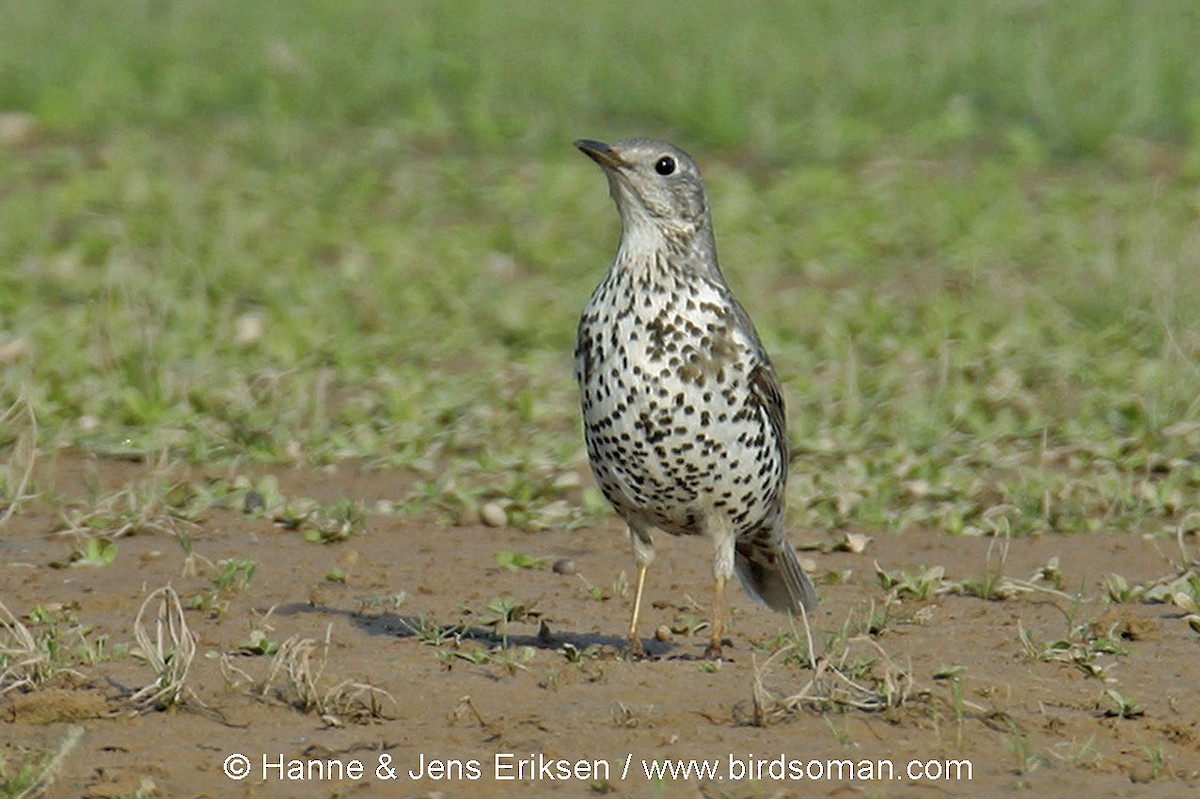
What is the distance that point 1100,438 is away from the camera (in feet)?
28.1

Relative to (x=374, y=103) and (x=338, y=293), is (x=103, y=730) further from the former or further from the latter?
(x=374, y=103)

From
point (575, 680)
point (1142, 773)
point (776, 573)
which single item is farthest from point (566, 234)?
point (1142, 773)

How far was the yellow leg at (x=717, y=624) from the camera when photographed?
6.14 metres

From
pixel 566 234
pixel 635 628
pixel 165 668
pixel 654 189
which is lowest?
pixel 566 234

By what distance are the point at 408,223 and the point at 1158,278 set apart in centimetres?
406

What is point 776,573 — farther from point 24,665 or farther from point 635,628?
point 24,665

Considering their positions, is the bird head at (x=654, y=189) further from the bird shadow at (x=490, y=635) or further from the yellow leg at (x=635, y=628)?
the bird shadow at (x=490, y=635)

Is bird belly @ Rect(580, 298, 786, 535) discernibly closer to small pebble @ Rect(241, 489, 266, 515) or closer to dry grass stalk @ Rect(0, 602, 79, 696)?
dry grass stalk @ Rect(0, 602, 79, 696)

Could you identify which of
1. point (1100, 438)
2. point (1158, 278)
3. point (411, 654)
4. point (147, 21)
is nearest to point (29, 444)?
point (411, 654)

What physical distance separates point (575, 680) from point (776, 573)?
1.15m

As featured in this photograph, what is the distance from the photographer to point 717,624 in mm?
6188

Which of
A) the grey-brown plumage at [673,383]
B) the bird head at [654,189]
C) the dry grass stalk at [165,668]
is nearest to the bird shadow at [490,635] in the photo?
the grey-brown plumage at [673,383]

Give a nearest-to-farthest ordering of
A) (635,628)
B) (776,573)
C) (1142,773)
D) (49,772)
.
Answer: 1. (49,772)
2. (1142,773)
3. (635,628)
4. (776,573)

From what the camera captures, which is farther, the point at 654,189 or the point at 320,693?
the point at 654,189
